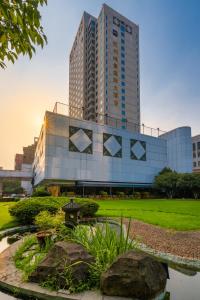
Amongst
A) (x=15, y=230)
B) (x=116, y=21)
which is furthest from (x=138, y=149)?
(x=116, y=21)

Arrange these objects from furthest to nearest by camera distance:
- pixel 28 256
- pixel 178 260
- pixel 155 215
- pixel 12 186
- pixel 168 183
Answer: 1. pixel 12 186
2. pixel 168 183
3. pixel 155 215
4. pixel 178 260
5. pixel 28 256

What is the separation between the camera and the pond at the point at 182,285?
14.3 feet

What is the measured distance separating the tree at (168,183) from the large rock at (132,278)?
45252 millimetres

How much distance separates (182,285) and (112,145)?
142 ft

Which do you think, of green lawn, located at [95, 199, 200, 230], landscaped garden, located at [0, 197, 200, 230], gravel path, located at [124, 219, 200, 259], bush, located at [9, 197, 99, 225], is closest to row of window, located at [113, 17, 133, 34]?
green lawn, located at [95, 199, 200, 230]

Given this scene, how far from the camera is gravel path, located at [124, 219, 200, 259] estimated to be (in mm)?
7461

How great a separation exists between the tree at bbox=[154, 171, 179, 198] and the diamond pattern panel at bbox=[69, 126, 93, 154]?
1708cm

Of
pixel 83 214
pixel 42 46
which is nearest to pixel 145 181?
pixel 83 214

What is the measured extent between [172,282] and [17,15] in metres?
5.85

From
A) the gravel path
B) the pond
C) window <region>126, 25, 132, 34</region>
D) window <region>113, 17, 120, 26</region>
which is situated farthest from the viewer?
window <region>126, 25, 132, 34</region>

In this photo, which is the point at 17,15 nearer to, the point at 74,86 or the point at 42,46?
the point at 42,46

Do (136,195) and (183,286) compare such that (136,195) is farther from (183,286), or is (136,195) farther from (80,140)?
(183,286)

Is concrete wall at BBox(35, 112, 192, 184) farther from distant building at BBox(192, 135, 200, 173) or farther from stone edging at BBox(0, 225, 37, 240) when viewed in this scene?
distant building at BBox(192, 135, 200, 173)

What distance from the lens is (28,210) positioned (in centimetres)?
1241
